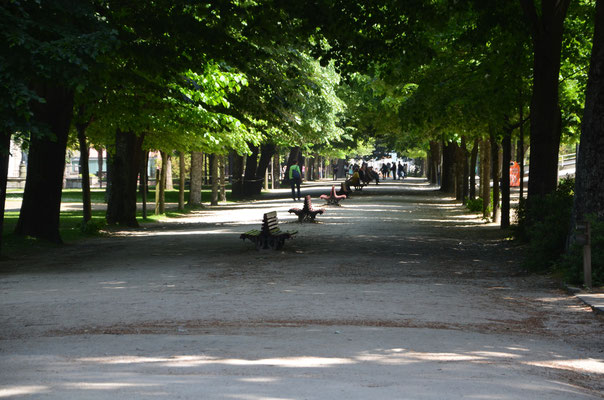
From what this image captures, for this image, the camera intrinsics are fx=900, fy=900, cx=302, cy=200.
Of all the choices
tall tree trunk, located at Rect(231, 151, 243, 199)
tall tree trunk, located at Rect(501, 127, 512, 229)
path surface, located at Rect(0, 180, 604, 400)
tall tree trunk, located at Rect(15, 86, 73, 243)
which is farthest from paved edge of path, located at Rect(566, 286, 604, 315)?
tall tree trunk, located at Rect(231, 151, 243, 199)

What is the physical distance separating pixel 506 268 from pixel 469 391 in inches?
383

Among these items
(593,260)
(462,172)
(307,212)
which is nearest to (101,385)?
(593,260)

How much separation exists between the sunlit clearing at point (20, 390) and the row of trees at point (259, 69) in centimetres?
681

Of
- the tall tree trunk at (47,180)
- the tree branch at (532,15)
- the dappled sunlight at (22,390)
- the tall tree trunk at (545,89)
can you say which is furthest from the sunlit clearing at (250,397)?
the tall tree trunk at (47,180)

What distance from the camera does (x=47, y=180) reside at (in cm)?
1983

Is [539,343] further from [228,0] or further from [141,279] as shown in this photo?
[228,0]

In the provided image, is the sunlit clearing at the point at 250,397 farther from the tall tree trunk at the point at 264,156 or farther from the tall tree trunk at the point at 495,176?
the tall tree trunk at the point at 264,156

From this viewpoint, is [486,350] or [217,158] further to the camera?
[217,158]

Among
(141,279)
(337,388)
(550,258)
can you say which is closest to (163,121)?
(141,279)

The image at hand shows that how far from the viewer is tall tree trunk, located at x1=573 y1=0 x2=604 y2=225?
44.4ft

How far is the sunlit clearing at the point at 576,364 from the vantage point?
24.0ft

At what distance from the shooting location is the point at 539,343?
8.46m

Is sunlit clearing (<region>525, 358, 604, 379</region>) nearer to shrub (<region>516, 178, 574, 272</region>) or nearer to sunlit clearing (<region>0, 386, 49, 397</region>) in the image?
sunlit clearing (<region>0, 386, 49, 397</region>)

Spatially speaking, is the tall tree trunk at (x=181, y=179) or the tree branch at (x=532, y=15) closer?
the tree branch at (x=532, y=15)
